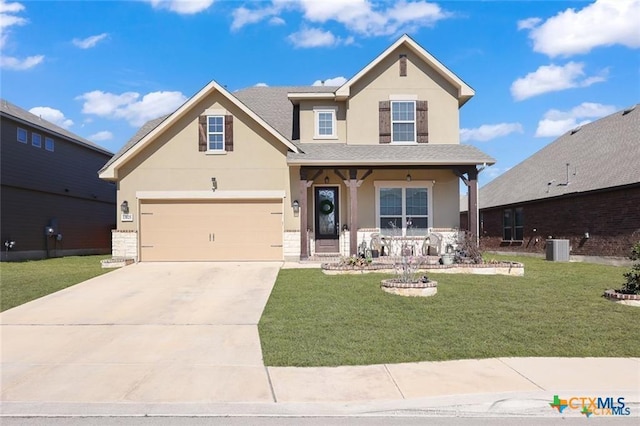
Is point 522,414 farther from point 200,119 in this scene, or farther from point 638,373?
point 200,119

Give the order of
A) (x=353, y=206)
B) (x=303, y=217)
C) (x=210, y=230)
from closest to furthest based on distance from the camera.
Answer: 1. (x=353, y=206)
2. (x=303, y=217)
3. (x=210, y=230)

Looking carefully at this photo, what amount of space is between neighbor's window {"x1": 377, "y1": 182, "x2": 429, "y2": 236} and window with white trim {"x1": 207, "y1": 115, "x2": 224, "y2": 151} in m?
5.85

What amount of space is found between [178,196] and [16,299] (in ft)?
24.1

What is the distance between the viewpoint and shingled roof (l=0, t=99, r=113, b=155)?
22.8 meters

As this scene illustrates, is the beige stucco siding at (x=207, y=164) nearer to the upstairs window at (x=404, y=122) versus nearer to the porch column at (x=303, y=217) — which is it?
the porch column at (x=303, y=217)

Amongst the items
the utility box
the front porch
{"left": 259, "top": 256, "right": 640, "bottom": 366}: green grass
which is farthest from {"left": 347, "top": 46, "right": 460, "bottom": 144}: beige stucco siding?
{"left": 259, "top": 256, "right": 640, "bottom": 366}: green grass

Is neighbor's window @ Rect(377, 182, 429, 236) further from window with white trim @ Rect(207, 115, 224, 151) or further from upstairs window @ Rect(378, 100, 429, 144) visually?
window with white trim @ Rect(207, 115, 224, 151)

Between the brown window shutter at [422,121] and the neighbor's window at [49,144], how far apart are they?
58.3 ft

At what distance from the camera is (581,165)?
72.2ft

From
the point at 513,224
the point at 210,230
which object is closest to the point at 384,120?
the point at 210,230

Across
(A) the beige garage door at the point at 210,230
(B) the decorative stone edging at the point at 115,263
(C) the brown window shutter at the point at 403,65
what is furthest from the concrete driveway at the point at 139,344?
(C) the brown window shutter at the point at 403,65

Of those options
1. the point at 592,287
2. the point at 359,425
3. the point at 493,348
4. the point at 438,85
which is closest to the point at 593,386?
the point at 493,348

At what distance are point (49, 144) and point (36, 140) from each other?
1.01 metres

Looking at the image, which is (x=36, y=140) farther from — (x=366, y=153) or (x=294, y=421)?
(x=294, y=421)
